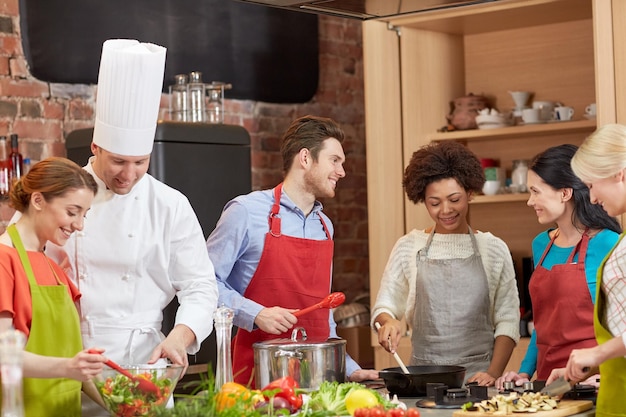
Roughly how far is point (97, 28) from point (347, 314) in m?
1.83

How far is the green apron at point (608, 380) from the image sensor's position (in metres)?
2.48

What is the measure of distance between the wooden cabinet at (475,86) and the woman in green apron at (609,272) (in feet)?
5.92

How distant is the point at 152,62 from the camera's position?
2.79m

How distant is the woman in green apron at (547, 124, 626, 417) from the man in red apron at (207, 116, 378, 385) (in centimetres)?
→ 85

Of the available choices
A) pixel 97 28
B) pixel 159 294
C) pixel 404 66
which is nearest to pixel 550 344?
pixel 159 294

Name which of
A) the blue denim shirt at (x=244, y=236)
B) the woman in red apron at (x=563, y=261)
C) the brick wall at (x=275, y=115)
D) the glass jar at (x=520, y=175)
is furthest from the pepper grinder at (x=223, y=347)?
the glass jar at (x=520, y=175)

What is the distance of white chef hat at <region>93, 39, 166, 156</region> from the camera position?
275 centimetres

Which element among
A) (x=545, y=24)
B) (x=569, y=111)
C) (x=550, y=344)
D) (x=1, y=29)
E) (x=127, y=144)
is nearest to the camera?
(x=127, y=144)

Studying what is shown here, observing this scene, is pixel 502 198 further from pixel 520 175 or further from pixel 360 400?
pixel 360 400

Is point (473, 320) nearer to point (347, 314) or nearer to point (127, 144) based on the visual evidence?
point (127, 144)

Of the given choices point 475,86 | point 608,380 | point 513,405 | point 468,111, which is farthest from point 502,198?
point 513,405

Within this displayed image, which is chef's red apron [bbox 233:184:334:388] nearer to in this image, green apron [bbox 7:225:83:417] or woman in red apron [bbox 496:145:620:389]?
woman in red apron [bbox 496:145:620:389]

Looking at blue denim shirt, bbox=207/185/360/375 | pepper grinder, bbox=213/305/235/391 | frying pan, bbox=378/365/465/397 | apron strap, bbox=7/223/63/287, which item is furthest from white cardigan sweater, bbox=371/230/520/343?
apron strap, bbox=7/223/63/287

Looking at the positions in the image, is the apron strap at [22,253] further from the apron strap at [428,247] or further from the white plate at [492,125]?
the white plate at [492,125]
